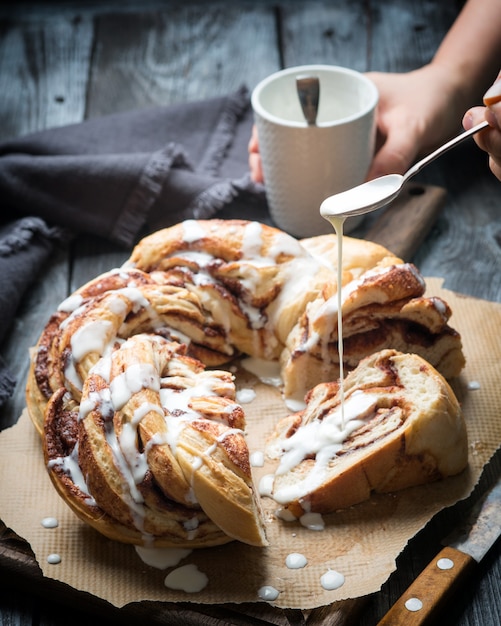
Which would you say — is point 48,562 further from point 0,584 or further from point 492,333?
point 492,333

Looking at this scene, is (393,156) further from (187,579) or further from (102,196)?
(187,579)

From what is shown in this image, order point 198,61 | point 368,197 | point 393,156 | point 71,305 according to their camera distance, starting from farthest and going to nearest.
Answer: point 198,61 < point 393,156 < point 71,305 < point 368,197

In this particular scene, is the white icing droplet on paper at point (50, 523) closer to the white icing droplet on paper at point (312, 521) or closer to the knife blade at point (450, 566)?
the white icing droplet on paper at point (312, 521)

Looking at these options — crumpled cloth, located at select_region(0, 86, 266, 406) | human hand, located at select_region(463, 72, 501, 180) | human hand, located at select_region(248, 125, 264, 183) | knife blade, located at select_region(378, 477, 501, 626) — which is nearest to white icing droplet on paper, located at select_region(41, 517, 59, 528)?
knife blade, located at select_region(378, 477, 501, 626)

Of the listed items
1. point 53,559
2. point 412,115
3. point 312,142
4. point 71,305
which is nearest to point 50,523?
point 53,559

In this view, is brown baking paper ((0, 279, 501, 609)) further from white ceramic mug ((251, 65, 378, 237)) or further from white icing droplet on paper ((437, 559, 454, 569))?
white ceramic mug ((251, 65, 378, 237))
